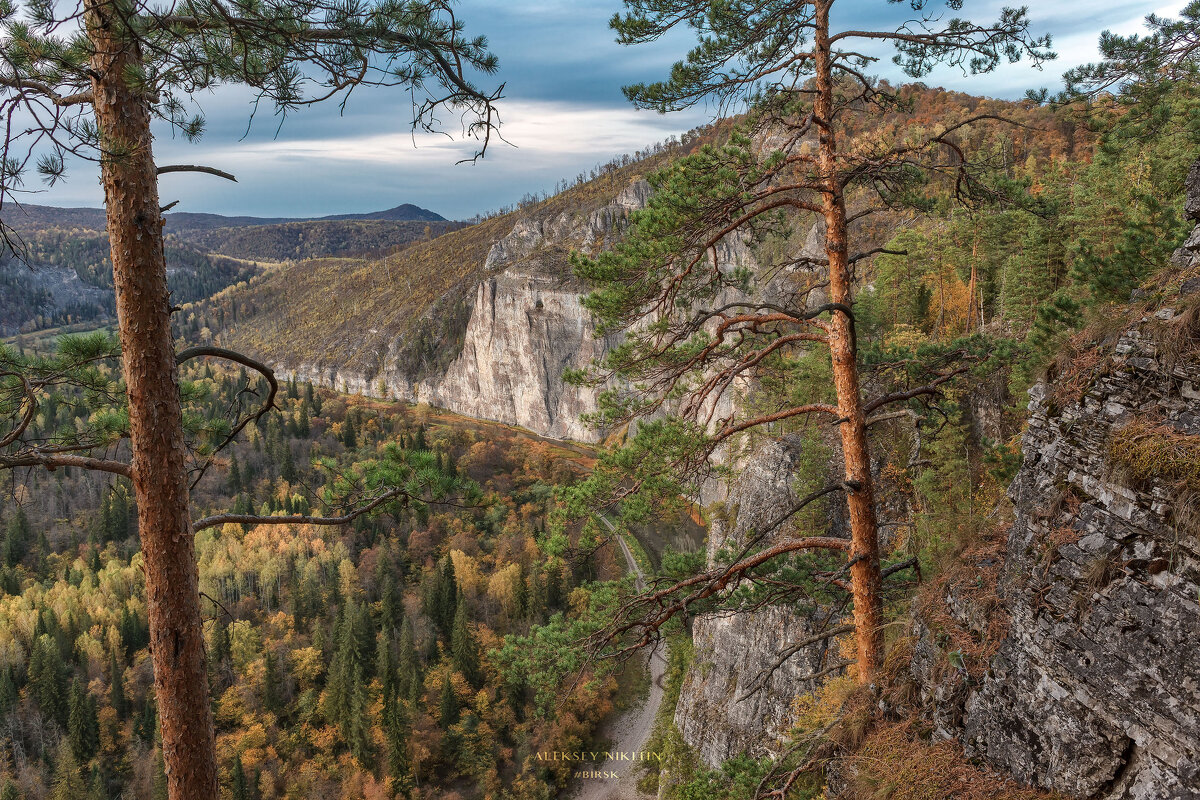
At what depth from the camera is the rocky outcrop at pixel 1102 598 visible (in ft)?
13.6

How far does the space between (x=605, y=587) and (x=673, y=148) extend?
127 meters

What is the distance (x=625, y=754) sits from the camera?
3788 centimetres

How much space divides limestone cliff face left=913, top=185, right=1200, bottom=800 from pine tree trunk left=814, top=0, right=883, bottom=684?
3.81 feet

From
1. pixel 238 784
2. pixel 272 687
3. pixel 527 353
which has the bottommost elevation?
pixel 272 687

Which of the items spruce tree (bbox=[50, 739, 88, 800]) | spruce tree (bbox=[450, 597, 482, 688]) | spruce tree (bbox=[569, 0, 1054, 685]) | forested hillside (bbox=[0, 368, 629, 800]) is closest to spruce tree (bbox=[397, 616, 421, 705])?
forested hillside (bbox=[0, 368, 629, 800])

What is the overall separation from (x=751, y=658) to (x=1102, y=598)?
743 inches

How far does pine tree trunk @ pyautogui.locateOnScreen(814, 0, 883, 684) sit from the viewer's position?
689cm

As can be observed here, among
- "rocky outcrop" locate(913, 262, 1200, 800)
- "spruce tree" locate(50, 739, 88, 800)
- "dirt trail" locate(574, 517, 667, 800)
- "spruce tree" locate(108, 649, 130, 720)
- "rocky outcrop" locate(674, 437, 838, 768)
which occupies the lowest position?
"dirt trail" locate(574, 517, 667, 800)

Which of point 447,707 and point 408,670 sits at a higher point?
point 408,670

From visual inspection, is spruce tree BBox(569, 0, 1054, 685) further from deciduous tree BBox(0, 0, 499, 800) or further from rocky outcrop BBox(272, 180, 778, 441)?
rocky outcrop BBox(272, 180, 778, 441)

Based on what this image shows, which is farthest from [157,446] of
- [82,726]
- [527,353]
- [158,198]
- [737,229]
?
[527,353]

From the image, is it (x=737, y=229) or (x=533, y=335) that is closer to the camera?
(x=737, y=229)

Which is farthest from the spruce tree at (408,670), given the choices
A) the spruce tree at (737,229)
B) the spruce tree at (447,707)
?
the spruce tree at (737,229)

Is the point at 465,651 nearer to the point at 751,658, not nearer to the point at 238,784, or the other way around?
the point at 238,784
